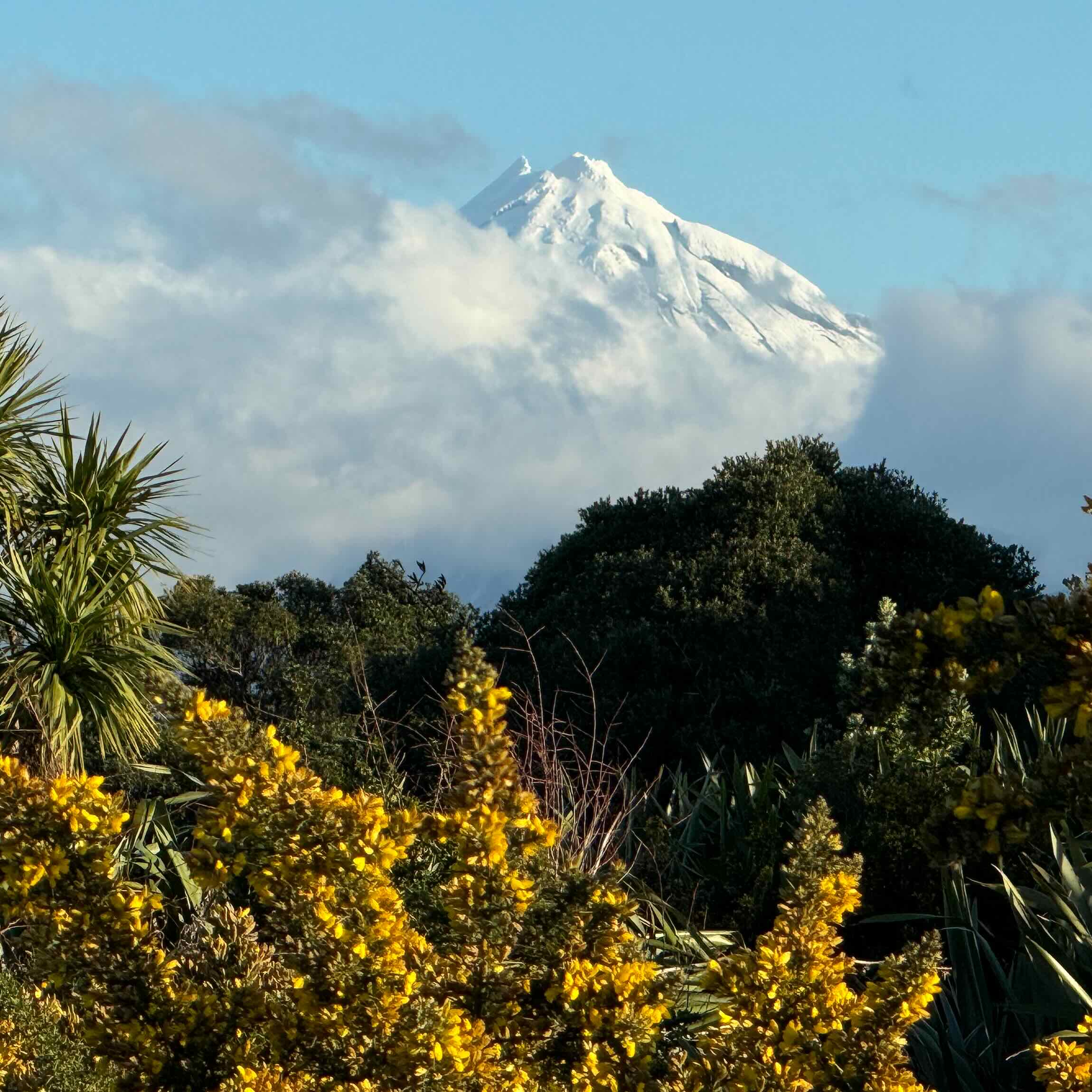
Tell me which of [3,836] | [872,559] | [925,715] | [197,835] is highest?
[872,559]

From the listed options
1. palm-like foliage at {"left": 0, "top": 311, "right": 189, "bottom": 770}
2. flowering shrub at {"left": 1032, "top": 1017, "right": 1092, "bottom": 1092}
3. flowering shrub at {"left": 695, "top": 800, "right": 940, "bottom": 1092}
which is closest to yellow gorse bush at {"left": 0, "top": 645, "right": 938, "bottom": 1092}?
flowering shrub at {"left": 695, "top": 800, "right": 940, "bottom": 1092}

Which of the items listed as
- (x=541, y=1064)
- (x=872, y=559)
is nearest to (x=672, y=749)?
(x=872, y=559)

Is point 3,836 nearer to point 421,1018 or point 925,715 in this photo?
point 421,1018

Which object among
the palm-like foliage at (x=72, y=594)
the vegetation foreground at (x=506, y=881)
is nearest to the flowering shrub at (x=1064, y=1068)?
the vegetation foreground at (x=506, y=881)

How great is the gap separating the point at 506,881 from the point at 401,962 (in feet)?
1.04

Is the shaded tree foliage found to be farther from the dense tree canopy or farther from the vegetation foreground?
the vegetation foreground

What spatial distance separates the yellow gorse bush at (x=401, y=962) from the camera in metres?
2.88

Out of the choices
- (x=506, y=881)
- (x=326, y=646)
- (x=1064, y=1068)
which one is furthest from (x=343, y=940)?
(x=326, y=646)

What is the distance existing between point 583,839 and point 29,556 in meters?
4.83

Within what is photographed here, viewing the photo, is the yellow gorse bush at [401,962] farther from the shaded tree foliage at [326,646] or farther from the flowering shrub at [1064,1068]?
the shaded tree foliage at [326,646]

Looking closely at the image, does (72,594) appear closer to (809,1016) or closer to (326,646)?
(809,1016)

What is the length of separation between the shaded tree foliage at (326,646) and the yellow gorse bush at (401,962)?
6579mm

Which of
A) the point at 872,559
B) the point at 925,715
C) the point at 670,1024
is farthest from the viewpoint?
the point at 872,559

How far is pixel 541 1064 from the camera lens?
3.04 meters
